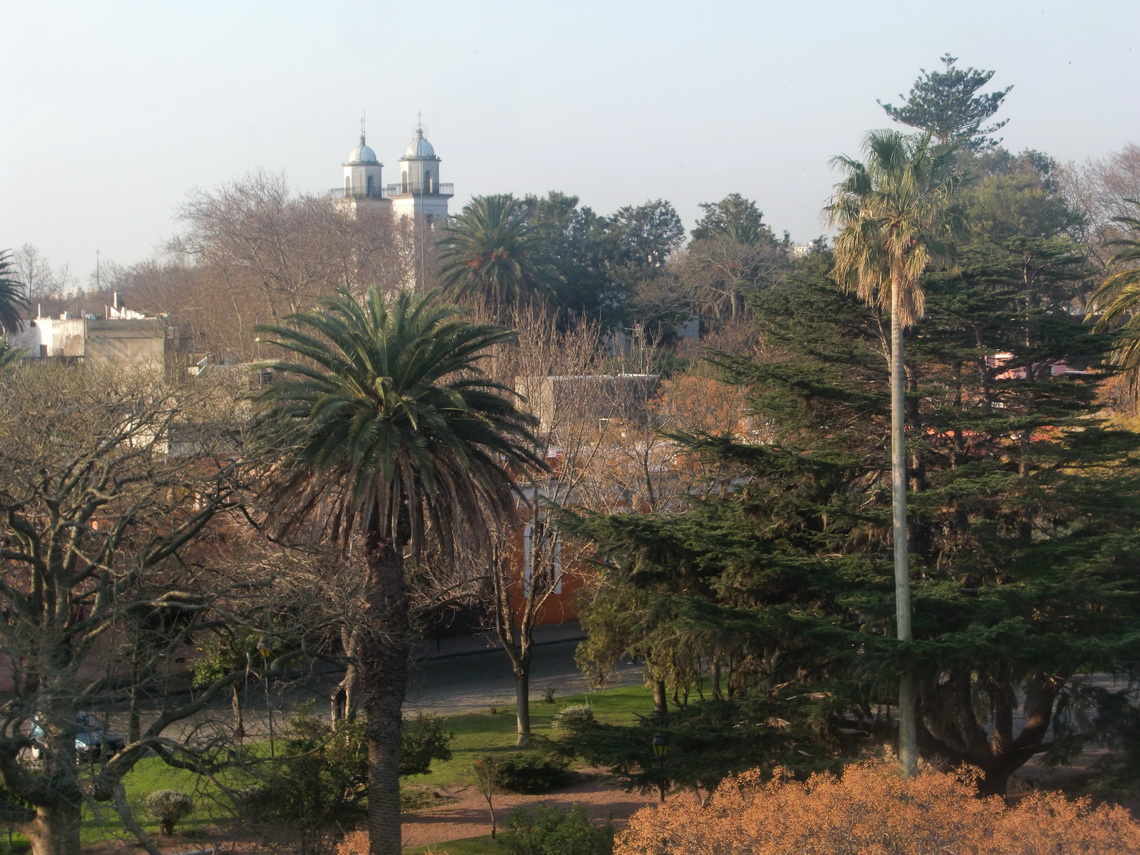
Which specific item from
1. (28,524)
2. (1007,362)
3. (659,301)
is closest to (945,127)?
(659,301)

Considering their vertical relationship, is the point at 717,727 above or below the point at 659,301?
below

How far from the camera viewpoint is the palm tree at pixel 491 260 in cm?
4841

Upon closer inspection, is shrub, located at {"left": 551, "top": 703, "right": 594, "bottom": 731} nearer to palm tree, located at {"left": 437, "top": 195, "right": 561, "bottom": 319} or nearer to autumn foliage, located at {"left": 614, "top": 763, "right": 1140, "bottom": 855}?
autumn foliage, located at {"left": 614, "top": 763, "right": 1140, "bottom": 855}

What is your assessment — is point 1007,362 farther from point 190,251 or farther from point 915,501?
point 190,251

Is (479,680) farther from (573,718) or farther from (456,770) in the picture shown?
(573,718)

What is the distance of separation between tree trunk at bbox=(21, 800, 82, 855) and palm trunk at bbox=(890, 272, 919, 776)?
38.5 ft

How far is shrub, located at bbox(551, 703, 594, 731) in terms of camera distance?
1803cm

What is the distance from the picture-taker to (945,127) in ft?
236

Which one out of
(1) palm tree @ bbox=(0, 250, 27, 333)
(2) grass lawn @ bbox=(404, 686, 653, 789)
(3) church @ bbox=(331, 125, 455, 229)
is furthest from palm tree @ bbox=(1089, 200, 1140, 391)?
(3) church @ bbox=(331, 125, 455, 229)

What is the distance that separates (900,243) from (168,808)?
47.5ft

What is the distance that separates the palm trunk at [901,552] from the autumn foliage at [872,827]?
15.9ft

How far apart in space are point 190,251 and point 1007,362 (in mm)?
42151

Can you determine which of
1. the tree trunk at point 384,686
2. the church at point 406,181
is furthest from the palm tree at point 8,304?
the church at point 406,181

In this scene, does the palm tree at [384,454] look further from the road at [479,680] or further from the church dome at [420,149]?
the church dome at [420,149]
